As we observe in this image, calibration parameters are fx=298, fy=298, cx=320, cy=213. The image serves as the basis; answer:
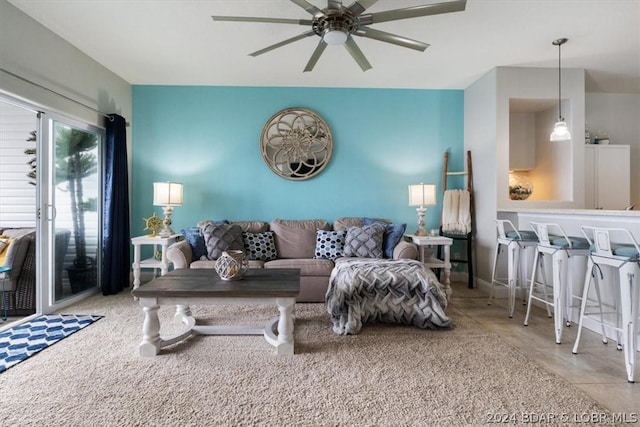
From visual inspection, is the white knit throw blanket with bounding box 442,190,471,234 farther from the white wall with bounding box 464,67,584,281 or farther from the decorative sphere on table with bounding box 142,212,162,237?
the decorative sphere on table with bounding box 142,212,162,237

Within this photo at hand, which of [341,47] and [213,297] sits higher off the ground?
[341,47]

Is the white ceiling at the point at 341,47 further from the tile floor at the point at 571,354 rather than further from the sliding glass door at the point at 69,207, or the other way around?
the tile floor at the point at 571,354

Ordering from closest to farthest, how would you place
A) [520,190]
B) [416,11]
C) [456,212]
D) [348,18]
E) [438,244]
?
[416,11] < [348,18] < [438,244] < [520,190] < [456,212]

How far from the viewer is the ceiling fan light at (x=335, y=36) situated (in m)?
2.10

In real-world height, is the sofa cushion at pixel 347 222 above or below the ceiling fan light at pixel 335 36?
below

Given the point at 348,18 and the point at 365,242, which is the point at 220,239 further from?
the point at 348,18

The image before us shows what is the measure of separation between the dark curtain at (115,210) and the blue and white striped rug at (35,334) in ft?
2.45

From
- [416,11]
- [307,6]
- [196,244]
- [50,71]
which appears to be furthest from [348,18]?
[50,71]

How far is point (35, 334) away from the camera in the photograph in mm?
2494

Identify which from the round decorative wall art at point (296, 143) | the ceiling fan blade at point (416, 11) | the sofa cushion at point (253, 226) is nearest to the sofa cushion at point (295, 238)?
the sofa cushion at point (253, 226)

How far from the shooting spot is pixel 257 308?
3166 millimetres

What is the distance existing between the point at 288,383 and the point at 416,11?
8.06 ft

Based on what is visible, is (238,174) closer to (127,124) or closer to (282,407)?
(127,124)

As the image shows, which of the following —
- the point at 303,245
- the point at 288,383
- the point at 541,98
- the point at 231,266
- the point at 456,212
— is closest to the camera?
the point at 288,383
